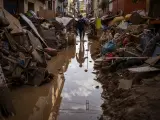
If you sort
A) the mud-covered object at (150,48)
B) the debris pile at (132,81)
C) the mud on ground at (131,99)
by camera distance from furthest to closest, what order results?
the mud-covered object at (150,48)
the debris pile at (132,81)
the mud on ground at (131,99)

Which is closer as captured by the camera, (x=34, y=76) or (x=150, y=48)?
(x=34, y=76)

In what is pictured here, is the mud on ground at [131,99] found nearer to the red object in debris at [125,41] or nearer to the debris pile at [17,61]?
the debris pile at [17,61]

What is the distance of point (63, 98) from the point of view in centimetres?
666

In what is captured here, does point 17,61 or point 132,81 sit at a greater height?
point 17,61

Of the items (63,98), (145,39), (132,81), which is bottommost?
(63,98)

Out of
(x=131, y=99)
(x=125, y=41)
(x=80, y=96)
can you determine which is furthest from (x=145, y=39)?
(x=131, y=99)

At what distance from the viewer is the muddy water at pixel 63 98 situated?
557 cm

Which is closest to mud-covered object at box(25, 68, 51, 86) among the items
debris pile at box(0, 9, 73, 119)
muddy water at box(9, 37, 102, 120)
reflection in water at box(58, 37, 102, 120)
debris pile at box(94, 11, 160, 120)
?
debris pile at box(0, 9, 73, 119)

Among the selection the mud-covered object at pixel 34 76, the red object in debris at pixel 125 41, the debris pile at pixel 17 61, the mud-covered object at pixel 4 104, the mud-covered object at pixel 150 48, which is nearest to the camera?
the mud-covered object at pixel 4 104

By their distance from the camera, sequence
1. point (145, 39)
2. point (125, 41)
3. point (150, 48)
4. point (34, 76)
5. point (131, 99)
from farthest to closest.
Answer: point (125, 41) → point (145, 39) → point (150, 48) → point (34, 76) → point (131, 99)

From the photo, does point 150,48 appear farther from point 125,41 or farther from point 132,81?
point 125,41

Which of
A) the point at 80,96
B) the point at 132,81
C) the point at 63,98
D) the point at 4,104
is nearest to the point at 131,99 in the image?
the point at 132,81

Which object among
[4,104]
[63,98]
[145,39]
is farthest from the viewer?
[145,39]

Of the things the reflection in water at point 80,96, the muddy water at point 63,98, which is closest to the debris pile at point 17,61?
the muddy water at point 63,98
